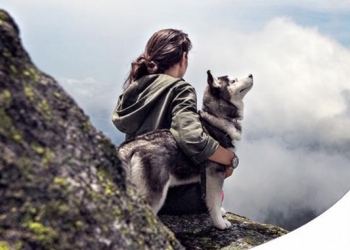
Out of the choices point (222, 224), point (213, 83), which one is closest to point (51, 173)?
point (222, 224)

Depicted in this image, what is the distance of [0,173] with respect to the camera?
5.43 feet

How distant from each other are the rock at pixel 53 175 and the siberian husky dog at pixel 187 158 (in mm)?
1889

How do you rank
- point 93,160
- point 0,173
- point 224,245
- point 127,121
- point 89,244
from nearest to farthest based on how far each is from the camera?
point 0,173 → point 89,244 → point 93,160 → point 224,245 → point 127,121

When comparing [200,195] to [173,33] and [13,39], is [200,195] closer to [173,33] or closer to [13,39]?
[173,33]

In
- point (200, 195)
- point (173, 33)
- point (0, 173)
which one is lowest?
point (0, 173)

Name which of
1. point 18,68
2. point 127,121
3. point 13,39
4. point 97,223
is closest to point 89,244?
point 97,223

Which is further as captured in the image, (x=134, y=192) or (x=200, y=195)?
(x=200, y=195)

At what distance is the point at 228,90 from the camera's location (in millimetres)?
5438

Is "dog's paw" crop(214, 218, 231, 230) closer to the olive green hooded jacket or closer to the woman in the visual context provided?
the woman

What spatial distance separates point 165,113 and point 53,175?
3063 mm

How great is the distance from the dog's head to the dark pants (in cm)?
100

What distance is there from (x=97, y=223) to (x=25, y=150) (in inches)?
15.3

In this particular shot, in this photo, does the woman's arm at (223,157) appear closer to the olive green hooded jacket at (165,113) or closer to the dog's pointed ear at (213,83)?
the olive green hooded jacket at (165,113)

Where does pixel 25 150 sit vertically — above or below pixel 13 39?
below
